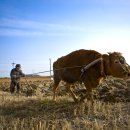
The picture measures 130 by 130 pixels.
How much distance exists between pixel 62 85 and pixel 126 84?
470 cm

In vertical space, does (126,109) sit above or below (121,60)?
below

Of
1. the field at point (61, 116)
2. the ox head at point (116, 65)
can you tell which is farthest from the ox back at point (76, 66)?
the field at point (61, 116)

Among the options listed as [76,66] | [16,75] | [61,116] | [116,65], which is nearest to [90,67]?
[76,66]

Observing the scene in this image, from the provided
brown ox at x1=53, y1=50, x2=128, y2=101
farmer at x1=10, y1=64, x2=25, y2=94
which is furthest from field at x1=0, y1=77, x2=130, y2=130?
farmer at x1=10, y1=64, x2=25, y2=94

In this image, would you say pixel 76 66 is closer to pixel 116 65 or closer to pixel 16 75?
pixel 116 65

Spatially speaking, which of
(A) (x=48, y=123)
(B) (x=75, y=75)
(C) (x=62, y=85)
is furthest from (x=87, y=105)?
(C) (x=62, y=85)

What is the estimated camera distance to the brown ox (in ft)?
35.0

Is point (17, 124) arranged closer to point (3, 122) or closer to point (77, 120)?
point (3, 122)

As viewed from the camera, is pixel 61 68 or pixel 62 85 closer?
pixel 61 68

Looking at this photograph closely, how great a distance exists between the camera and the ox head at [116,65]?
34.5ft

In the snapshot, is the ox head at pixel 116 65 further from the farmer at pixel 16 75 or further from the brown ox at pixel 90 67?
the farmer at pixel 16 75

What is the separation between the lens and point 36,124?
852 centimetres

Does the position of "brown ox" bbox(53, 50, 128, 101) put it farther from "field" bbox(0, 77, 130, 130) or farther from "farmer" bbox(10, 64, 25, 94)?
"farmer" bbox(10, 64, 25, 94)

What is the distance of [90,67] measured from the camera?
1121cm
